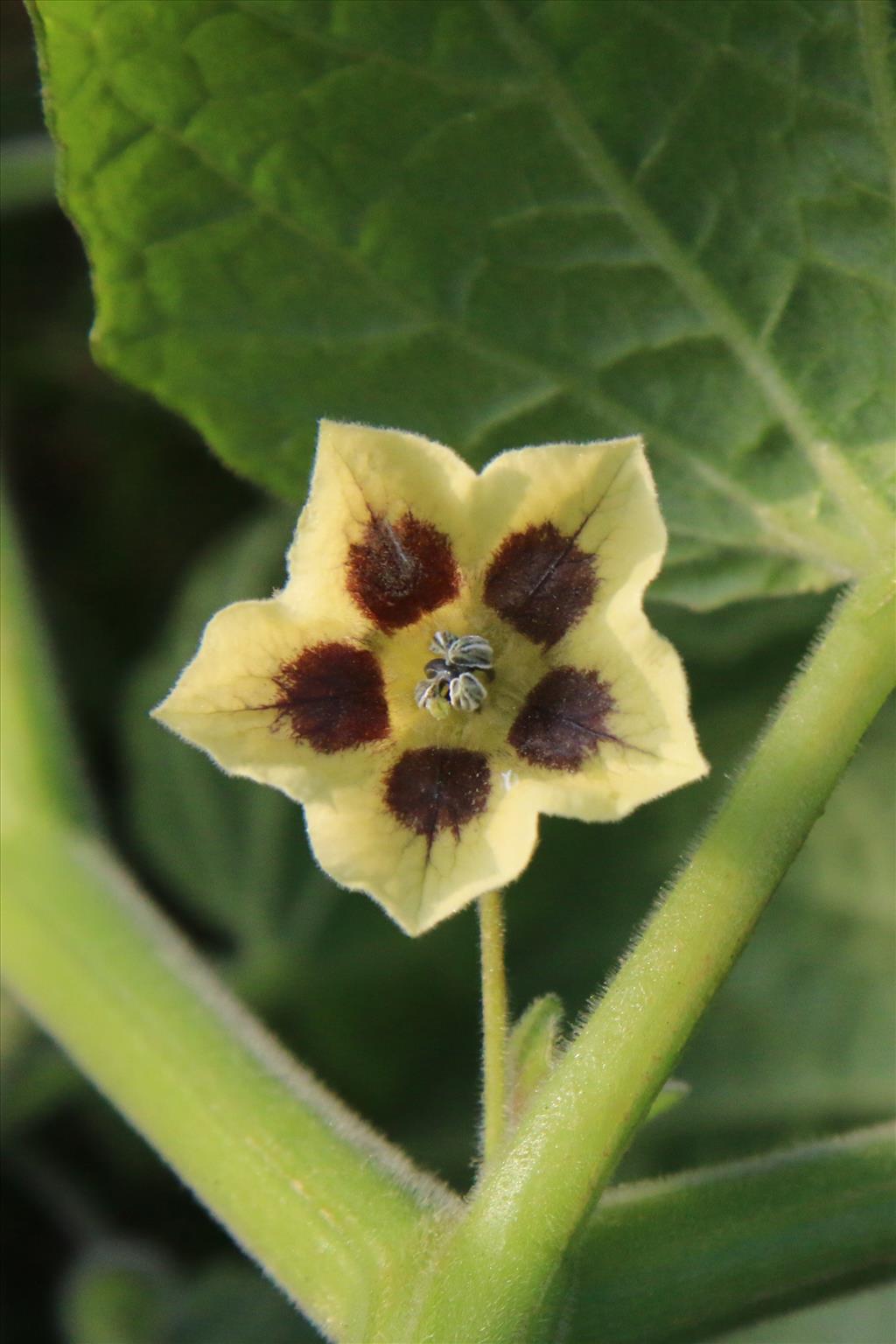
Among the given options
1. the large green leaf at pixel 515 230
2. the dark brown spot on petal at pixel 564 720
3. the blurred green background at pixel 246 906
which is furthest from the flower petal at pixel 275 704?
the blurred green background at pixel 246 906

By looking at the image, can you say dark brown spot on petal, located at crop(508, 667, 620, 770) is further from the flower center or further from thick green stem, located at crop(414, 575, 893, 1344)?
thick green stem, located at crop(414, 575, 893, 1344)

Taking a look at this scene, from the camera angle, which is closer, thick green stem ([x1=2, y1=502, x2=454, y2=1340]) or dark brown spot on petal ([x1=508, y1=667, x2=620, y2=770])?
dark brown spot on petal ([x1=508, y1=667, x2=620, y2=770])

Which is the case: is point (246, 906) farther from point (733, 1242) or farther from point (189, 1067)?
point (733, 1242)

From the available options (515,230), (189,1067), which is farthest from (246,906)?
(515,230)

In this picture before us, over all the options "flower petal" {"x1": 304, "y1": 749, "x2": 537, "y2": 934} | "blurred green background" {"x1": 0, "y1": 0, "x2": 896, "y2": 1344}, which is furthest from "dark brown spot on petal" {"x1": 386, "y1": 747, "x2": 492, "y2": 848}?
"blurred green background" {"x1": 0, "y1": 0, "x2": 896, "y2": 1344}

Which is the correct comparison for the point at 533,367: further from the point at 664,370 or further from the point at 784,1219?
the point at 784,1219

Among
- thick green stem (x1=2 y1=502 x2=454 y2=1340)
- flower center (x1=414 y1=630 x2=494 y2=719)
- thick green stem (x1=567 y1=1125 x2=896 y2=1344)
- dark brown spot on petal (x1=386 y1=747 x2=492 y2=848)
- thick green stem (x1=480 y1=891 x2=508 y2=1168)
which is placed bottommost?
thick green stem (x1=567 y1=1125 x2=896 y2=1344)

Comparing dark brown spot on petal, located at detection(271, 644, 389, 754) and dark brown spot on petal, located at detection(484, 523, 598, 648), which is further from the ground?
dark brown spot on petal, located at detection(484, 523, 598, 648)
